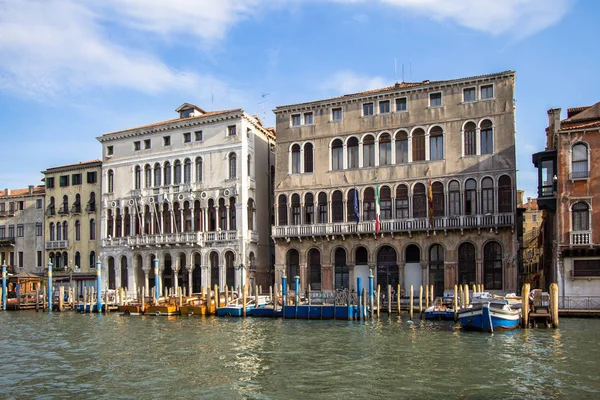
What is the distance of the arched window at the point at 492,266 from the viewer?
2923 cm

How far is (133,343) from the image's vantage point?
771 inches

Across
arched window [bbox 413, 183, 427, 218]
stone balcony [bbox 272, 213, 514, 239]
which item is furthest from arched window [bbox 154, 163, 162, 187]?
arched window [bbox 413, 183, 427, 218]

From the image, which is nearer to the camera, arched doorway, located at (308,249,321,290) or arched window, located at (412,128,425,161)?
arched window, located at (412,128,425,161)

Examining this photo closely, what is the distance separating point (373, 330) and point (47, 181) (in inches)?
1150

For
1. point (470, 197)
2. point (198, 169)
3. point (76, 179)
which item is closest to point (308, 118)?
point (198, 169)

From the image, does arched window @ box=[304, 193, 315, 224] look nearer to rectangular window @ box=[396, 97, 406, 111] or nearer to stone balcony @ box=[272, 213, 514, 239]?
stone balcony @ box=[272, 213, 514, 239]

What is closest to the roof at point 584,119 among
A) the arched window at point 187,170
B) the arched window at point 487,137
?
the arched window at point 487,137

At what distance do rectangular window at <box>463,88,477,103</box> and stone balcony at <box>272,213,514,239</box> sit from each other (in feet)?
17.2

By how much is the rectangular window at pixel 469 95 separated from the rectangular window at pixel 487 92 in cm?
35

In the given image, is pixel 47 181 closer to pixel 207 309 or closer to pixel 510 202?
pixel 207 309

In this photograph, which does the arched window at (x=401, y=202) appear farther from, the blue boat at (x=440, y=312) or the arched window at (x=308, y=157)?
the blue boat at (x=440, y=312)

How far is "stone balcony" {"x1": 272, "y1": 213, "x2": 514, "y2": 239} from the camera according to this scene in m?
29.0

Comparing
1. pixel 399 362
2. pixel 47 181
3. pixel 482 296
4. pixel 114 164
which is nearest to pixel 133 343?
pixel 399 362

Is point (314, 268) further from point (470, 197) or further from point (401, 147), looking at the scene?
point (470, 197)
